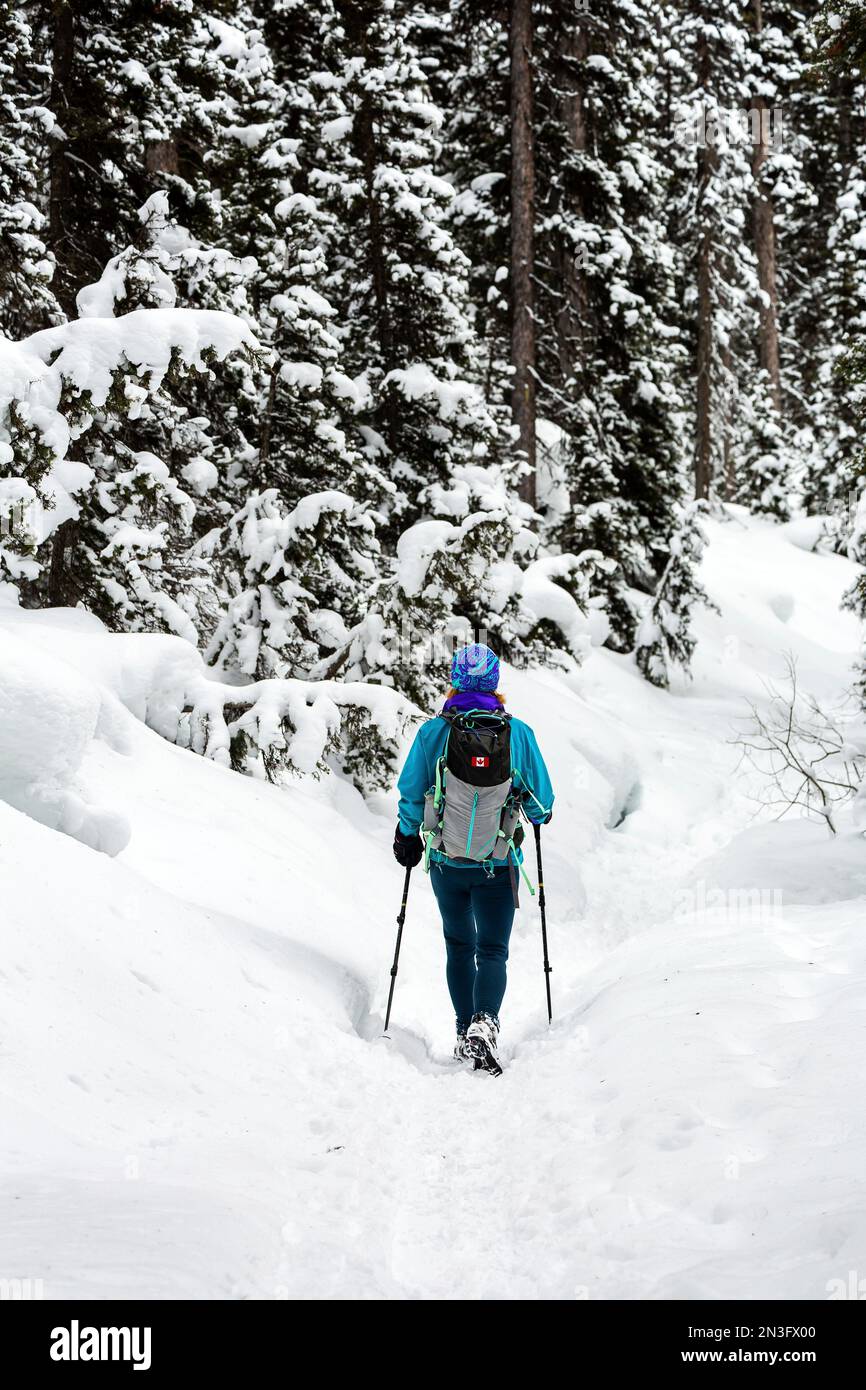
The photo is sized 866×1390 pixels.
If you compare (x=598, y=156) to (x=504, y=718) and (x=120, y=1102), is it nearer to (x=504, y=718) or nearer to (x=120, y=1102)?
(x=504, y=718)

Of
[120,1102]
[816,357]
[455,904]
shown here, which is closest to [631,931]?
[455,904]

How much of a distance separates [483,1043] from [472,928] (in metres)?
0.77

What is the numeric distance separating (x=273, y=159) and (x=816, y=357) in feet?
85.6

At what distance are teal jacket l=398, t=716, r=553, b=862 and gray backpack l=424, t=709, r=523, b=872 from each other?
0.24 feet

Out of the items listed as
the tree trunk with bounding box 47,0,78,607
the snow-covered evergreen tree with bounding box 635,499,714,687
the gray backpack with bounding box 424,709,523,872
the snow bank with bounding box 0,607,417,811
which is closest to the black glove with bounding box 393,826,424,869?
the gray backpack with bounding box 424,709,523,872

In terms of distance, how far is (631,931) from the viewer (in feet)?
33.6

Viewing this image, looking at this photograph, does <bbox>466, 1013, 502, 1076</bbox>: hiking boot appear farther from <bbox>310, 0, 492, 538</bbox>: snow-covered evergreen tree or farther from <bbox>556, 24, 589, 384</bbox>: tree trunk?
<bbox>556, 24, 589, 384</bbox>: tree trunk

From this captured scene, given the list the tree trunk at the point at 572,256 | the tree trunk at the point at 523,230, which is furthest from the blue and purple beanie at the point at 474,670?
the tree trunk at the point at 572,256

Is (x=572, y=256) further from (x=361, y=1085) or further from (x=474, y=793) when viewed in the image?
(x=361, y=1085)

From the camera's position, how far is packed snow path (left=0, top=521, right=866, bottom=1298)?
11.1 ft

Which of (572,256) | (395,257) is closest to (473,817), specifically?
(395,257)

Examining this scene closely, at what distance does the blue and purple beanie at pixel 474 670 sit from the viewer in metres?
6.32

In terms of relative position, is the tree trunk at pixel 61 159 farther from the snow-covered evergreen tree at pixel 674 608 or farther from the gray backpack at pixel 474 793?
the snow-covered evergreen tree at pixel 674 608

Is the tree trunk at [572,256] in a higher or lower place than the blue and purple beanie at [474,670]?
higher
